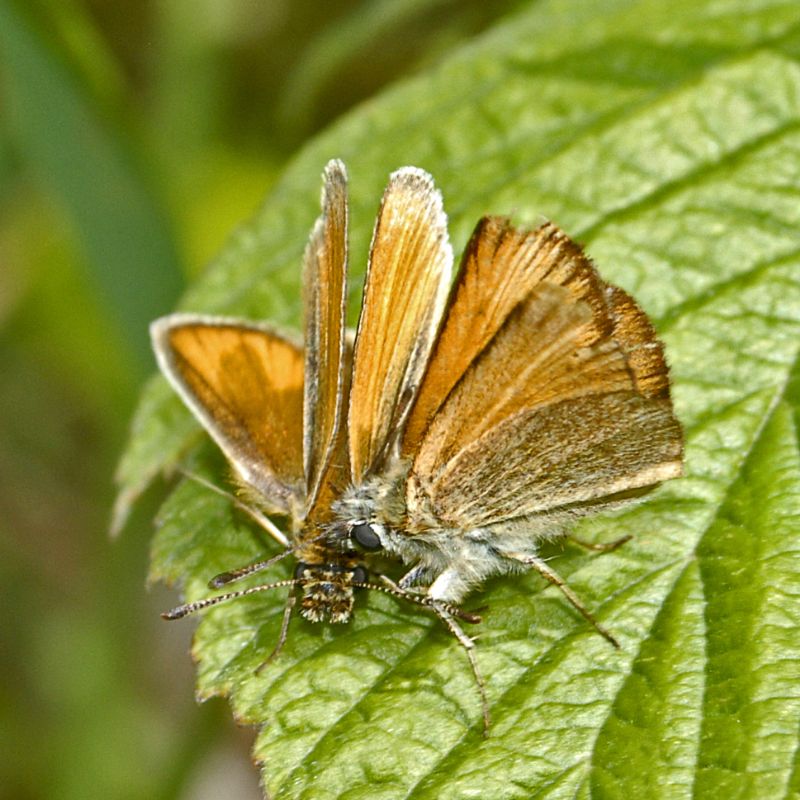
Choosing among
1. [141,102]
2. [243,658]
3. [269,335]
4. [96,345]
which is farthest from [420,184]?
[141,102]

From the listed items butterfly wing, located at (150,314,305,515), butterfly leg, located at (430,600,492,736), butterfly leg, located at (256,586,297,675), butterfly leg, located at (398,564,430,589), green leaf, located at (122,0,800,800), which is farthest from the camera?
butterfly wing, located at (150,314,305,515)

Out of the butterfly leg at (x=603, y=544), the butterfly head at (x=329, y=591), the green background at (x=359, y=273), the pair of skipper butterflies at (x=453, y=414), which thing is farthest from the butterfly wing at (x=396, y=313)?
the butterfly leg at (x=603, y=544)

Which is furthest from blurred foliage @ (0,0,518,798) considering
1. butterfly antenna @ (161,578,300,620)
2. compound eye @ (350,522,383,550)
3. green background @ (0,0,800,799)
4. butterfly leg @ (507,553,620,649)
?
butterfly leg @ (507,553,620,649)

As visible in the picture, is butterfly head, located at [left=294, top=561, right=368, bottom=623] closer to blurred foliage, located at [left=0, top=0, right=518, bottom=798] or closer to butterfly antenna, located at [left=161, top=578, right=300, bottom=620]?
butterfly antenna, located at [left=161, top=578, right=300, bottom=620]

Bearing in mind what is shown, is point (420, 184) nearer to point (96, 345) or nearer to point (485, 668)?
point (485, 668)

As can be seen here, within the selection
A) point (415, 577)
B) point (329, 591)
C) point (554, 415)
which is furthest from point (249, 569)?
point (554, 415)

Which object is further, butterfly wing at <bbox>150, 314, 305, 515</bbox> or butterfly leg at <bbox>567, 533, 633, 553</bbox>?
butterfly wing at <bbox>150, 314, 305, 515</bbox>
